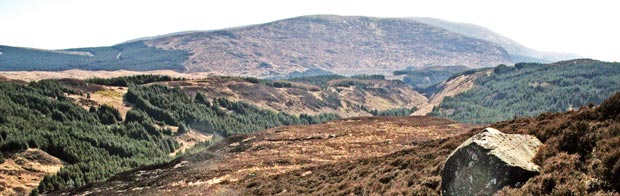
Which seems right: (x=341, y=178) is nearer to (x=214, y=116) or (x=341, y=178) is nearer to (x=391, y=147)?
(x=391, y=147)

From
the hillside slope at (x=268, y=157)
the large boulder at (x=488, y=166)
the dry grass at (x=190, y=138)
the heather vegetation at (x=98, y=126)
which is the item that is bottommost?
the dry grass at (x=190, y=138)

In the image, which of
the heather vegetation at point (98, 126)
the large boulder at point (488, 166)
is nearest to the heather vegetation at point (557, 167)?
the large boulder at point (488, 166)

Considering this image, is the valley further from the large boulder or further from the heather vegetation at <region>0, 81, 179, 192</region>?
the heather vegetation at <region>0, 81, 179, 192</region>

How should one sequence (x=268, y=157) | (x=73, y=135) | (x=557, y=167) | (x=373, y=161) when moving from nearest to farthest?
1. (x=557, y=167)
2. (x=373, y=161)
3. (x=268, y=157)
4. (x=73, y=135)

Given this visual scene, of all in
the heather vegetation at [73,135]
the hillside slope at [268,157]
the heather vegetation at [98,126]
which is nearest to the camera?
the hillside slope at [268,157]

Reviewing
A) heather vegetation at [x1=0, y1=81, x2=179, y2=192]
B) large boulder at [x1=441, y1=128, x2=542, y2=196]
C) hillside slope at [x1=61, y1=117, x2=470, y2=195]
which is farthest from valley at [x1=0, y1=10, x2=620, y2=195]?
heather vegetation at [x1=0, y1=81, x2=179, y2=192]

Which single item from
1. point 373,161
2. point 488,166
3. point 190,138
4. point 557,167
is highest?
point 557,167

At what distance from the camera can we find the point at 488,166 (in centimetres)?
1532

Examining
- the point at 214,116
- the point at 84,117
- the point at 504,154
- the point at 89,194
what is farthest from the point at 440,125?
the point at 214,116

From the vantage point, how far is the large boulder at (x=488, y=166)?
585 inches

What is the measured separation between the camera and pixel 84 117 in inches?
5369

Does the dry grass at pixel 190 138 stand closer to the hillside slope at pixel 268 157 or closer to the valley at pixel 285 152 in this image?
the valley at pixel 285 152

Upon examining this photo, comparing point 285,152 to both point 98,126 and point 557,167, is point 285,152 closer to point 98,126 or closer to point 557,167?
point 557,167

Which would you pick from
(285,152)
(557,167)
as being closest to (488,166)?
(557,167)
